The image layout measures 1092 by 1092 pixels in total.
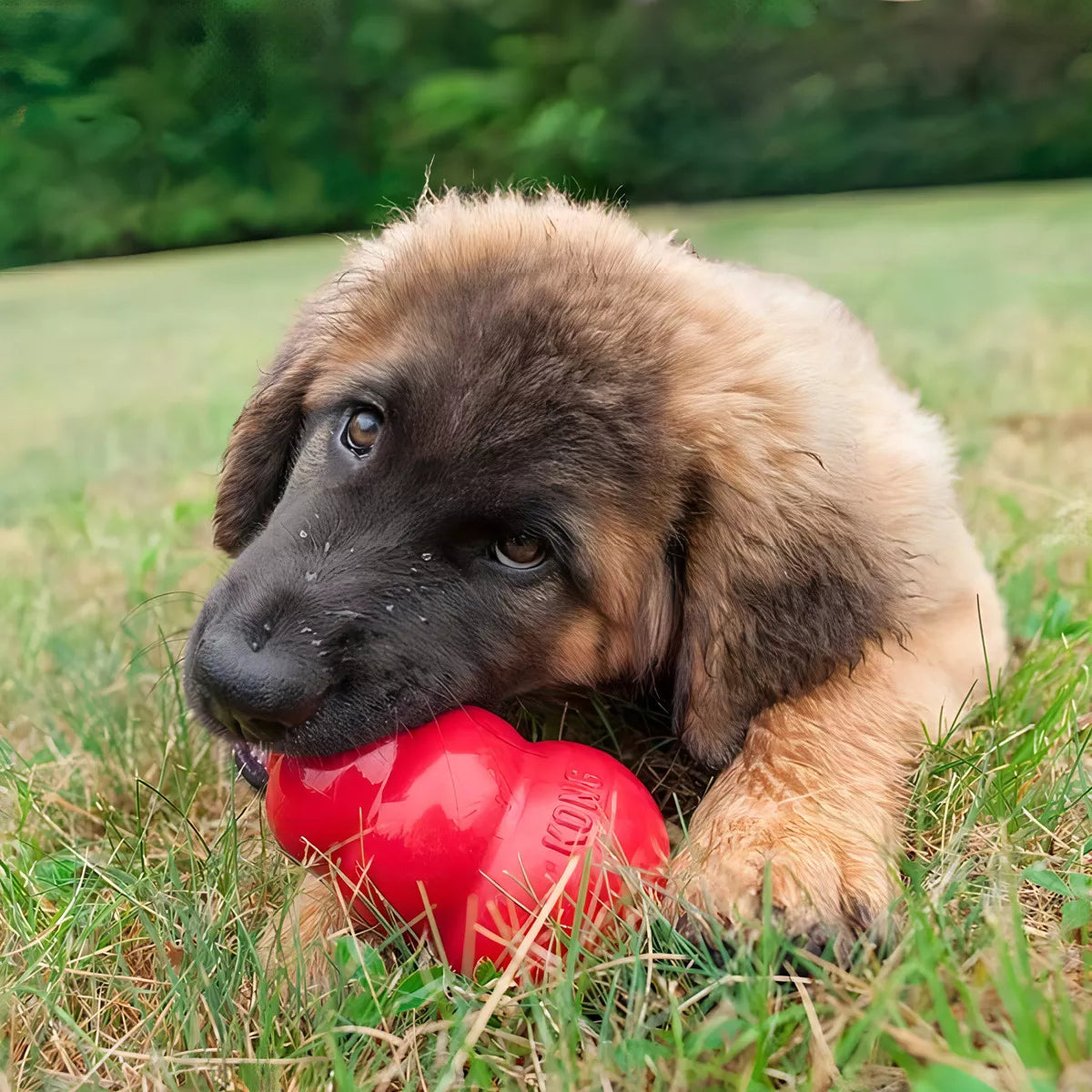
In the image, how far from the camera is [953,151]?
10.9m

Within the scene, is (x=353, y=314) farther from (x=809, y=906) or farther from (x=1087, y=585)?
(x=1087, y=585)

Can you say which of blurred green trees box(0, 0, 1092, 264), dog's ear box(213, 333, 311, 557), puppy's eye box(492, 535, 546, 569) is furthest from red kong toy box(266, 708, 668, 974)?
blurred green trees box(0, 0, 1092, 264)

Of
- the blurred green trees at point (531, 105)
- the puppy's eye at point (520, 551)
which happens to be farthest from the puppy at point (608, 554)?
the blurred green trees at point (531, 105)

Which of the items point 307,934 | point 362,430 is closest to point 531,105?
point 362,430

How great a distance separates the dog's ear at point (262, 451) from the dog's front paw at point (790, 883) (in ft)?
4.21

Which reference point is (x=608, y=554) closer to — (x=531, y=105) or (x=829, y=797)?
(x=829, y=797)

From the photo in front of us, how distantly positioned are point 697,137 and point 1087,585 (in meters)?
9.58

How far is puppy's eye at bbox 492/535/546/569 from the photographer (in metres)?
1.95

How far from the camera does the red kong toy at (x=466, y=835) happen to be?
63.3 inches

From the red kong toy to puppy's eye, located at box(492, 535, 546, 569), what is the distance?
324mm

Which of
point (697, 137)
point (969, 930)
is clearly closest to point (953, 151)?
point (697, 137)

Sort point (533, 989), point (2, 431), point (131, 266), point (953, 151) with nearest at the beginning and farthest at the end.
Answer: point (533, 989) < point (2, 431) < point (131, 266) < point (953, 151)

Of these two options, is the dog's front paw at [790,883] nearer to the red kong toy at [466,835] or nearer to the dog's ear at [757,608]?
the red kong toy at [466,835]

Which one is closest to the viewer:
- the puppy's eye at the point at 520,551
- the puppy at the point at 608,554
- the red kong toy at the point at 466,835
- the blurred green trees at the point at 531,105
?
the red kong toy at the point at 466,835
